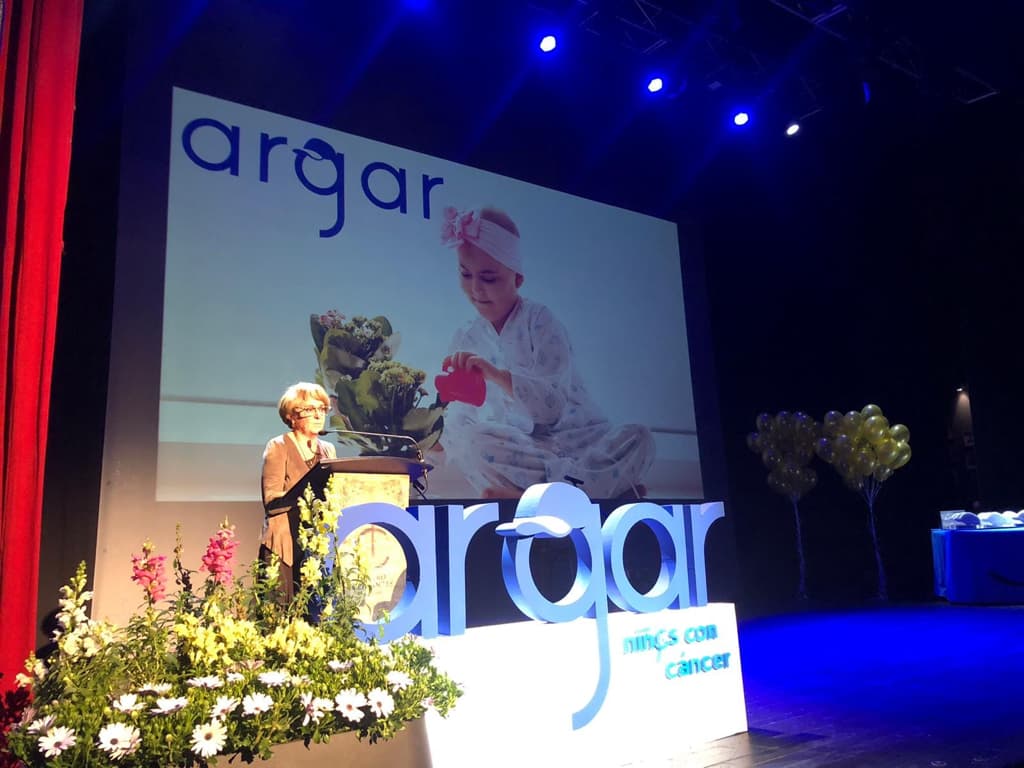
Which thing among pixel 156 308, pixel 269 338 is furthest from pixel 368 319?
pixel 156 308

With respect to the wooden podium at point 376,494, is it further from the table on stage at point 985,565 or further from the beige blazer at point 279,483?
the table on stage at point 985,565

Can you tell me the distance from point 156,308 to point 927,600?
280 inches

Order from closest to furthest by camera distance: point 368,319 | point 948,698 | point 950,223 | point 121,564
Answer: point 948,698 → point 121,564 → point 368,319 → point 950,223

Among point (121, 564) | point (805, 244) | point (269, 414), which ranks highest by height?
point (805, 244)

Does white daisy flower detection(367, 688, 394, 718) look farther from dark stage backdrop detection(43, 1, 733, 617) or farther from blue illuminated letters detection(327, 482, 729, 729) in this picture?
dark stage backdrop detection(43, 1, 733, 617)

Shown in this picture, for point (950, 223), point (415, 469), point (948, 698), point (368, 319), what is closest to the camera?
point (415, 469)

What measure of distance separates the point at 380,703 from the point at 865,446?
7623 millimetres

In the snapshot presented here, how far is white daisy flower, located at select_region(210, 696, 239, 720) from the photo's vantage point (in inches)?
48.2

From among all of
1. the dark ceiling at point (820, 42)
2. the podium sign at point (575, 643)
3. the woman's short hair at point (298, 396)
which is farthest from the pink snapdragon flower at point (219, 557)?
the dark ceiling at point (820, 42)

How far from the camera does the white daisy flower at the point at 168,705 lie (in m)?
1.21

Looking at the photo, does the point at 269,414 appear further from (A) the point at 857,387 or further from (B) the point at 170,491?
(A) the point at 857,387

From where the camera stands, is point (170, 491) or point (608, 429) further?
point (608, 429)

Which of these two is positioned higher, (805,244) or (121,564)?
(805,244)

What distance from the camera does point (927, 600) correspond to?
25.7 feet
